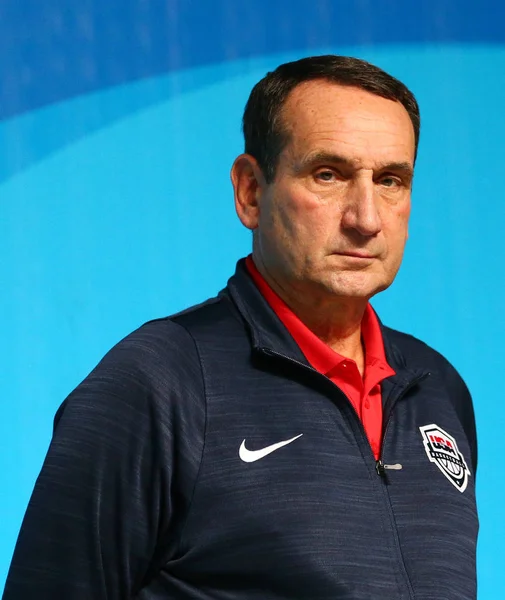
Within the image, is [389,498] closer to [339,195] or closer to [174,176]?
[339,195]

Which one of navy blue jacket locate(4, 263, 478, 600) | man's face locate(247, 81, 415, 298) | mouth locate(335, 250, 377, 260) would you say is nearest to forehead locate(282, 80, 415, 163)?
man's face locate(247, 81, 415, 298)

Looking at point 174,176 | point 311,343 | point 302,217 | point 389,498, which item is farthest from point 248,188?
point 174,176

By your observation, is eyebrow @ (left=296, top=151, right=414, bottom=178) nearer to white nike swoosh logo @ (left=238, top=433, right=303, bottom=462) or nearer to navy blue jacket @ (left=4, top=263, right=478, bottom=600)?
navy blue jacket @ (left=4, top=263, right=478, bottom=600)

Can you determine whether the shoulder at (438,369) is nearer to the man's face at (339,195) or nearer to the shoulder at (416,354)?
the shoulder at (416,354)

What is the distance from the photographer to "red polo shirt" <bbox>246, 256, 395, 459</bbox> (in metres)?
1.51

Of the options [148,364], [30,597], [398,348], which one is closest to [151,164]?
[398,348]

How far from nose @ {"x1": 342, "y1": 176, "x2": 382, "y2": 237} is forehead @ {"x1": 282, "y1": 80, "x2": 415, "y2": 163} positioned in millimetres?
35

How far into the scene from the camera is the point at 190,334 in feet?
4.76

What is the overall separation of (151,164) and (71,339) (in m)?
0.40

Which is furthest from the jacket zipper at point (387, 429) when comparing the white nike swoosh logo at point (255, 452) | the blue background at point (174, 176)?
the blue background at point (174, 176)

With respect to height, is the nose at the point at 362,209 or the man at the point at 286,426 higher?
the nose at the point at 362,209

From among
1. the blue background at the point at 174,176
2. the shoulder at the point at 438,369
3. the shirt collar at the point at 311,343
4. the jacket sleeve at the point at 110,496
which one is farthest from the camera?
the blue background at the point at 174,176

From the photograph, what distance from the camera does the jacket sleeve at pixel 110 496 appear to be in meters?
1.30

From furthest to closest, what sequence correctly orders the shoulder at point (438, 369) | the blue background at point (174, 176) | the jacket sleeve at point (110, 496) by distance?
the blue background at point (174, 176) → the shoulder at point (438, 369) → the jacket sleeve at point (110, 496)
